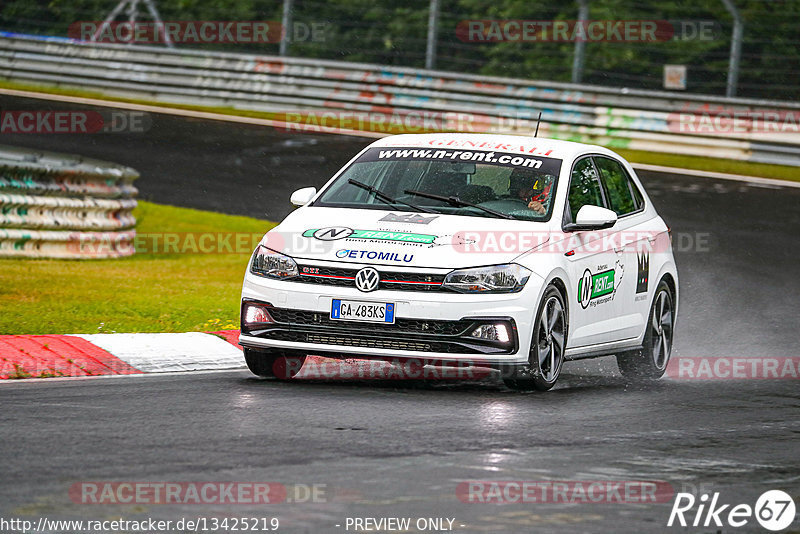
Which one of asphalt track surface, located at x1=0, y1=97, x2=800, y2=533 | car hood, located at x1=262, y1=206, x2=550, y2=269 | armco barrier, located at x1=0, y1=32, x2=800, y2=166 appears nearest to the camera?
asphalt track surface, located at x1=0, y1=97, x2=800, y2=533

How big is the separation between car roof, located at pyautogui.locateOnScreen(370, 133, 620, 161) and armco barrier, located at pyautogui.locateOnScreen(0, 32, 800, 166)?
11.5 m

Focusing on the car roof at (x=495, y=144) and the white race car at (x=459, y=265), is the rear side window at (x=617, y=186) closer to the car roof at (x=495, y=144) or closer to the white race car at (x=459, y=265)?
the white race car at (x=459, y=265)

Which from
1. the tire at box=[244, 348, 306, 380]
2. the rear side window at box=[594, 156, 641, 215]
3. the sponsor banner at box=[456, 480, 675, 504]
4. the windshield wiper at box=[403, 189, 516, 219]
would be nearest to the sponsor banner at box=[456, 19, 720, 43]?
the rear side window at box=[594, 156, 641, 215]

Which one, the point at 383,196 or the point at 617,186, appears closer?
the point at 383,196

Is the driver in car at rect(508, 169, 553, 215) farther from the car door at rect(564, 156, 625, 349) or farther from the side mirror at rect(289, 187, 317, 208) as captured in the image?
the side mirror at rect(289, 187, 317, 208)

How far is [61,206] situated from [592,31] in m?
14.4

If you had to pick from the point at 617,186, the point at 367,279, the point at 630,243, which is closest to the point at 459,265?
the point at 367,279

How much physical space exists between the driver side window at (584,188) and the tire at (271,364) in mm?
2114

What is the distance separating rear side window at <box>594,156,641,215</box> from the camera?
1127 cm

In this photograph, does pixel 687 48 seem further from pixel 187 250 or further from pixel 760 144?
pixel 187 250

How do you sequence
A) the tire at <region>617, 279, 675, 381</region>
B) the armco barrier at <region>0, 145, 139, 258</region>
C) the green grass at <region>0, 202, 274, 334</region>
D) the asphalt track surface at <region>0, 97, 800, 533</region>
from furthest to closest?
1. the armco barrier at <region>0, 145, 139, 258</region>
2. the green grass at <region>0, 202, 274, 334</region>
3. the tire at <region>617, 279, 675, 381</region>
4. the asphalt track surface at <region>0, 97, 800, 533</region>

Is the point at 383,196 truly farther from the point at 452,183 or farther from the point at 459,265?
the point at 459,265

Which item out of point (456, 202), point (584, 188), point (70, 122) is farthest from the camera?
point (70, 122)

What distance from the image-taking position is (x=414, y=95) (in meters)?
25.8
